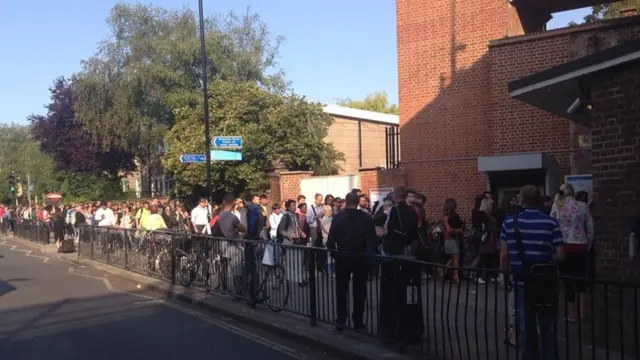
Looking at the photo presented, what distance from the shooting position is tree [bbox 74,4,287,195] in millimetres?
37344

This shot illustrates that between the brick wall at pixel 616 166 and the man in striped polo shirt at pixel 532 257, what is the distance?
1807 millimetres

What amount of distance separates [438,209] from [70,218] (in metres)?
17.2

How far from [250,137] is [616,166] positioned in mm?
22478

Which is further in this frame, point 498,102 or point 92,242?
point 92,242

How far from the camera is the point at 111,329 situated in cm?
1027

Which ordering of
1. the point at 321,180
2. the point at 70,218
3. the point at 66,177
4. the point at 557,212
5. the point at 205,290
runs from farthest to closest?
1. the point at 66,177
2. the point at 70,218
3. the point at 321,180
4. the point at 205,290
5. the point at 557,212

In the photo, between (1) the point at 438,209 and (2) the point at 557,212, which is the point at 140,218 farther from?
(2) the point at 557,212

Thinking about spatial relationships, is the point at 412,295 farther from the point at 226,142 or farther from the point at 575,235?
the point at 226,142

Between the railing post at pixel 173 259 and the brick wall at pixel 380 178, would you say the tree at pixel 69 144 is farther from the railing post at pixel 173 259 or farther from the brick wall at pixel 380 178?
the railing post at pixel 173 259

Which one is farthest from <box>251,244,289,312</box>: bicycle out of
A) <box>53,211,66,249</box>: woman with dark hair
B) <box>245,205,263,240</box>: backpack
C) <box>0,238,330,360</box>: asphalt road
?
<box>53,211,66,249</box>: woman with dark hair

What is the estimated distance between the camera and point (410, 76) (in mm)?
19312

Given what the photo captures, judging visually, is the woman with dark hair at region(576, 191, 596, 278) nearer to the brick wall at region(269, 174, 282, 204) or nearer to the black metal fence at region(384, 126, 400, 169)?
the black metal fence at region(384, 126, 400, 169)

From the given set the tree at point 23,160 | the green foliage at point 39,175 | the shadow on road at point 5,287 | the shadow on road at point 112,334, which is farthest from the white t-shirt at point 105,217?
the tree at point 23,160

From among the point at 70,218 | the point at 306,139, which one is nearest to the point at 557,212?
the point at 306,139
